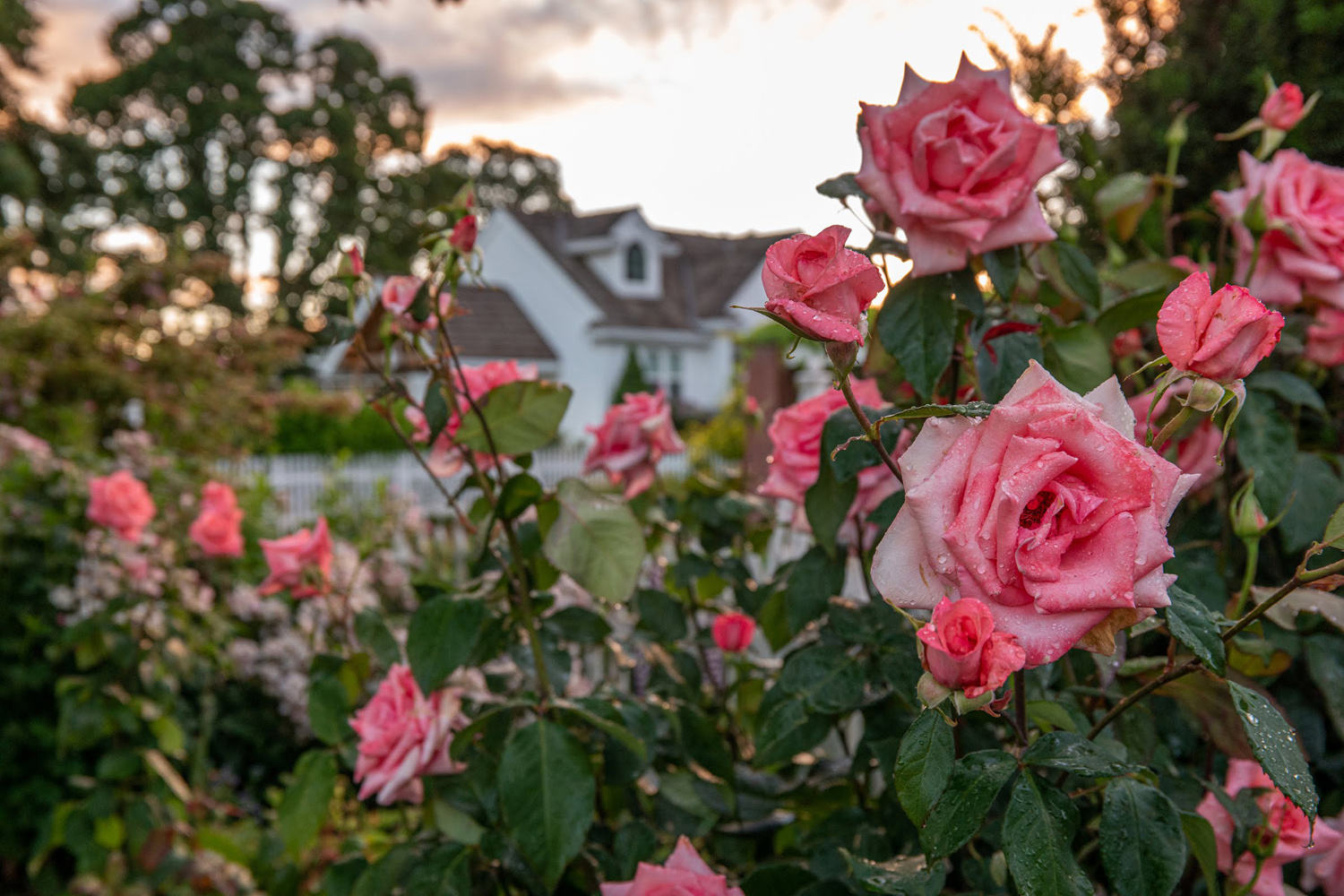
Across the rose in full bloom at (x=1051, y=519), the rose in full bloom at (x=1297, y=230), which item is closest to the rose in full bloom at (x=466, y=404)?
the rose in full bloom at (x=1051, y=519)

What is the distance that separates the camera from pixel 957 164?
837mm

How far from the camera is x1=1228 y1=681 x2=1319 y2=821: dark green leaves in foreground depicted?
617 millimetres

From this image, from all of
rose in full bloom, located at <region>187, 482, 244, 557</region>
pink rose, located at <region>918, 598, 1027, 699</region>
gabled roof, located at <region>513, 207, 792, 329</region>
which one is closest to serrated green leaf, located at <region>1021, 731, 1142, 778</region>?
pink rose, located at <region>918, 598, 1027, 699</region>

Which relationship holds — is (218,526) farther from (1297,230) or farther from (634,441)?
(1297,230)

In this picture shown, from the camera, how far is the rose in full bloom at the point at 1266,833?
0.84 meters

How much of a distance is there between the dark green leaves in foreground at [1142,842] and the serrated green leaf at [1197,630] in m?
0.13

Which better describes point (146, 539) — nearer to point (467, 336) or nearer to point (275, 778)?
point (275, 778)

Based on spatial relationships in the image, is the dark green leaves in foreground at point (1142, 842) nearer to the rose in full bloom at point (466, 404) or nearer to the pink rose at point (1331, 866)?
the pink rose at point (1331, 866)

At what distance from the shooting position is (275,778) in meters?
3.79

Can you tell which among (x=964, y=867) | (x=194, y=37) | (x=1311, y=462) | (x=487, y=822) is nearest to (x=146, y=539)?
(x=487, y=822)

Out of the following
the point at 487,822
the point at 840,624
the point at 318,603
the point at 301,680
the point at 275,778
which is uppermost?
the point at 840,624

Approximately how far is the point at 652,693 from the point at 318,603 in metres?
0.83

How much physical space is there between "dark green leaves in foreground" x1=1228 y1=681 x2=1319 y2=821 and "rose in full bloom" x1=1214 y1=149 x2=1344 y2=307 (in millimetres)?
678

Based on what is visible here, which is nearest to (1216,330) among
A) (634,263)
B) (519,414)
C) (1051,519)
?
(1051,519)
